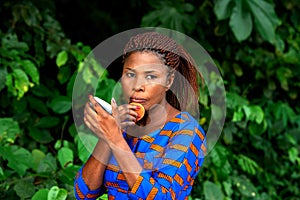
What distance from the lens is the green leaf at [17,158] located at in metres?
1.90

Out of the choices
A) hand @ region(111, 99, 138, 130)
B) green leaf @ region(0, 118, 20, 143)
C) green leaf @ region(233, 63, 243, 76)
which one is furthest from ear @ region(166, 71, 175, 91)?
green leaf @ region(233, 63, 243, 76)

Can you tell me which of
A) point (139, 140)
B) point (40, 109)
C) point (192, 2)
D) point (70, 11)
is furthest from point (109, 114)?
point (70, 11)

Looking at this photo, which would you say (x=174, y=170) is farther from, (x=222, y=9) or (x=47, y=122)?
(x=47, y=122)

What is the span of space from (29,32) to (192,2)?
850 mm

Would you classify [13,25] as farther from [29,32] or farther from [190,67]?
[190,67]

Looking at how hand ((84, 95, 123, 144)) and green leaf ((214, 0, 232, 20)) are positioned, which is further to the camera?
green leaf ((214, 0, 232, 20))

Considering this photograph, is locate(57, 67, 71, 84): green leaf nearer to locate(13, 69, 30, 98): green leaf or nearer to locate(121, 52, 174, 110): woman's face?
locate(13, 69, 30, 98): green leaf

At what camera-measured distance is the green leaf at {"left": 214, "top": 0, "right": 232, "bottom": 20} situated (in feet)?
7.52

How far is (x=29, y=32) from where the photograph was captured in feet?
8.32

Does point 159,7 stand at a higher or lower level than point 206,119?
higher

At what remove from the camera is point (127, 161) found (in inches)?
38.6

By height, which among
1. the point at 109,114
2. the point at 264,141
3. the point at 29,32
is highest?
the point at 109,114

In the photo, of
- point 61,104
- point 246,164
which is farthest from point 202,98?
point 61,104

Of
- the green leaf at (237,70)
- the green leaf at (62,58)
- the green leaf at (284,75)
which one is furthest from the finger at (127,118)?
the green leaf at (284,75)
